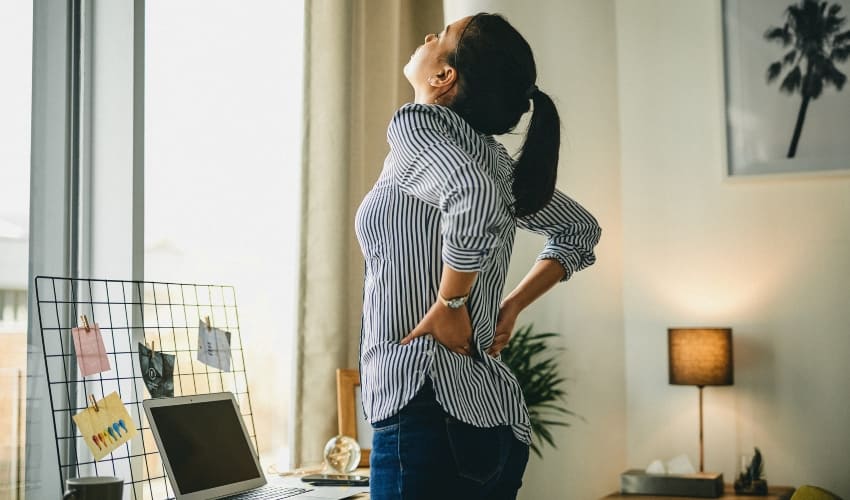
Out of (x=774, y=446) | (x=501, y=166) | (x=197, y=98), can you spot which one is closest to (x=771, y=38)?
(x=774, y=446)

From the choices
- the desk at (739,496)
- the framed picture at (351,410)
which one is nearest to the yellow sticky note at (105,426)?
the framed picture at (351,410)

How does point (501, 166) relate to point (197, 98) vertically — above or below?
below

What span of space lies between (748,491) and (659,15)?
77.1 inches

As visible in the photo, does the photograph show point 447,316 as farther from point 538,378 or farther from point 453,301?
point 538,378

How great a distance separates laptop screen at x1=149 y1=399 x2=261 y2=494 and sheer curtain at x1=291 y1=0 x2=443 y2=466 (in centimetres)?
90

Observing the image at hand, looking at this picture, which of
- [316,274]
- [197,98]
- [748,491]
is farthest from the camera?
[748,491]

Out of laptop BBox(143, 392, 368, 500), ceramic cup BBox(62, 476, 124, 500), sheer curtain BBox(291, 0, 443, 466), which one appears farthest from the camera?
sheer curtain BBox(291, 0, 443, 466)

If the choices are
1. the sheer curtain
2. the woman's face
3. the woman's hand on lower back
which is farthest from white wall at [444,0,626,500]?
the woman's hand on lower back

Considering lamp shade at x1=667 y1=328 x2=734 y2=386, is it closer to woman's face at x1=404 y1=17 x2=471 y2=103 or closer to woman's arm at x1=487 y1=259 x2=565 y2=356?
woman's arm at x1=487 y1=259 x2=565 y2=356

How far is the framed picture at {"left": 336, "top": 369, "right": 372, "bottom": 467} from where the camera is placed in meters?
2.79

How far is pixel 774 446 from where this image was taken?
11.4 feet

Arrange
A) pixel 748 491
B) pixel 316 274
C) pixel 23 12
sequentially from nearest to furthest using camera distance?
pixel 23 12, pixel 316 274, pixel 748 491

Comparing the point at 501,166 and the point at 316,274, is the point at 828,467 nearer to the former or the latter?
the point at 316,274

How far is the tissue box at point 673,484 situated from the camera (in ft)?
10.4
